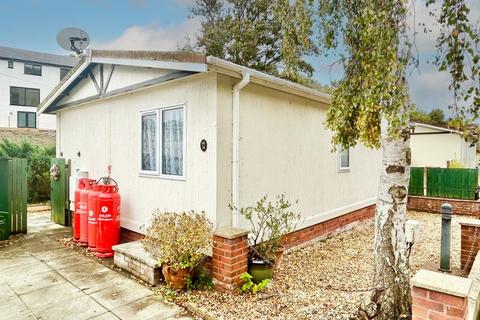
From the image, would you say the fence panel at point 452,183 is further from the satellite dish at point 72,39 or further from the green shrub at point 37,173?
the green shrub at point 37,173

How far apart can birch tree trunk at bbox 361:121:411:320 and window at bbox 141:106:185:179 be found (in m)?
3.29

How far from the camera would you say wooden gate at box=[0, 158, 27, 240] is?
751cm

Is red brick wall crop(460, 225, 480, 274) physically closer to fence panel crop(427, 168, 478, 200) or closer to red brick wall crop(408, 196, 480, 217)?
red brick wall crop(408, 196, 480, 217)

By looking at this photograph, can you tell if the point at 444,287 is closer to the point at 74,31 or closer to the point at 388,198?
the point at 388,198

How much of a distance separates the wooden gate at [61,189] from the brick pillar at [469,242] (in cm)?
909

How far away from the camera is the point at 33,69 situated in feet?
104

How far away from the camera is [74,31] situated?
8625 millimetres

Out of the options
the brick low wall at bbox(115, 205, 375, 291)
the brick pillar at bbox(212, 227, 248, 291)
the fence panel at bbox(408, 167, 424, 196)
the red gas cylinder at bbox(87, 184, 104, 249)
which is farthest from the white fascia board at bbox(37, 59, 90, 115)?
the fence panel at bbox(408, 167, 424, 196)

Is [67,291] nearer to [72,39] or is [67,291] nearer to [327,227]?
[327,227]

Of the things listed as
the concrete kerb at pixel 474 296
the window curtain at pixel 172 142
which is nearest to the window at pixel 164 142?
the window curtain at pixel 172 142

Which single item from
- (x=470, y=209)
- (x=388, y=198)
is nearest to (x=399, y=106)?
(x=388, y=198)

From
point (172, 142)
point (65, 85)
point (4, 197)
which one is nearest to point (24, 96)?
point (65, 85)

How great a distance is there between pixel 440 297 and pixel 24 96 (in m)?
37.0

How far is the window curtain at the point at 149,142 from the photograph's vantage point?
6211 millimetres
